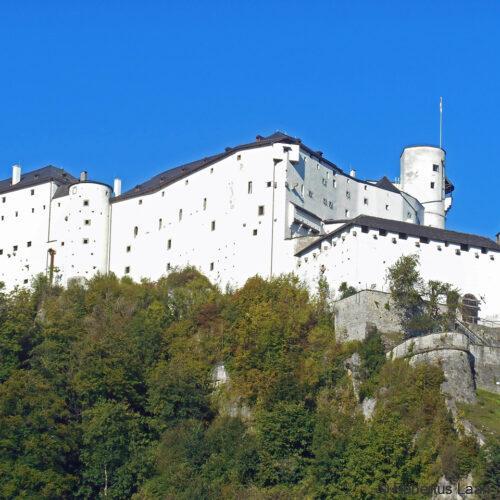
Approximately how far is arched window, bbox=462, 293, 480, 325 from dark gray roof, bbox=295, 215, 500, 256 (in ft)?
9.64

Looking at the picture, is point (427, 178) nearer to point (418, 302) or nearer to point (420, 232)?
point (420, 232)

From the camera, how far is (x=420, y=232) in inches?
2953

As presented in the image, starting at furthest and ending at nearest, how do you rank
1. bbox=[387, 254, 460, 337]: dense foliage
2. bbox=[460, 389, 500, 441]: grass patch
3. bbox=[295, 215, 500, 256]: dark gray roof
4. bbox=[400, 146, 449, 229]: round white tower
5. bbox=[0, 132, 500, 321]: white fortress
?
bbox=[400, 146, 449, 229]: round white tower < bbox=[0, 132, 500, 321]: white fortress < bbox=[295, 215, 500, 256]: dark gray roof < bbox=[387, 254, 460, 337]: dense foliage < bbox=[460, 389, 500, 441]: grass patch

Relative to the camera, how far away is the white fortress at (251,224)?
245 ft

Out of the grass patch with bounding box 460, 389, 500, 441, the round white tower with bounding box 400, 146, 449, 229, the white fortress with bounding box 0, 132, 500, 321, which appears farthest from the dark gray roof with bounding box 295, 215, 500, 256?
the round white tower with bounding box 400, 146, 449, 229

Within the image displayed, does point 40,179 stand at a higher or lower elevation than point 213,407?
higher

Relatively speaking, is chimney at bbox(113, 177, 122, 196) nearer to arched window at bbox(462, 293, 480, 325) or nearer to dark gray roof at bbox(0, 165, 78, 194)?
dark gray roof at bbox(0, 165, 78, 194)

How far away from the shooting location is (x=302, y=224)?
80000 mm

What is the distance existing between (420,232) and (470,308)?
454cm

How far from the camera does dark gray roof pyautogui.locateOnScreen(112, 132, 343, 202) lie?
8131 cm

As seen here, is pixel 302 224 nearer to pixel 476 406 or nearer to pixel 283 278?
pixel 283 278

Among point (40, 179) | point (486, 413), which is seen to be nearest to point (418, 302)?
point (486, 413)

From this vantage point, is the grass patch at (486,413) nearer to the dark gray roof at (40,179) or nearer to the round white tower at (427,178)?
the round white tower at (427,178)

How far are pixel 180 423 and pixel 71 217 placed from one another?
72.5 feet
